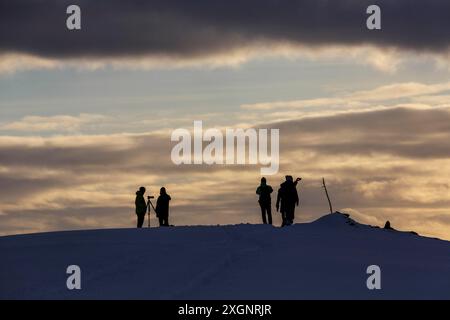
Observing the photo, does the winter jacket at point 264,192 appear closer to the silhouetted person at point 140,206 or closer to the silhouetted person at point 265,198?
the silhouetted person at point 265,198

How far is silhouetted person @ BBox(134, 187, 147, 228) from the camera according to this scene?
38656mm

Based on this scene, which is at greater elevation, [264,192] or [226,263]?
[264,192]

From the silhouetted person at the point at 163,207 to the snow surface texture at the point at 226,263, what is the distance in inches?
109

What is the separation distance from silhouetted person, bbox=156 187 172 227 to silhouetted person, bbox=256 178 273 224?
3.23 metres

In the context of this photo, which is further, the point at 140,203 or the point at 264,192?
the point at 140,203

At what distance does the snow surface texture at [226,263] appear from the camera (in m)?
26.2

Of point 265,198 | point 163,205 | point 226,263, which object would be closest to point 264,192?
point 265,198

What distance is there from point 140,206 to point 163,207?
2.88 feet

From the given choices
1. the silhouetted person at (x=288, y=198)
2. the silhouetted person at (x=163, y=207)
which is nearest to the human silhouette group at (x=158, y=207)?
the silhouetted person at (x=163, y=207)

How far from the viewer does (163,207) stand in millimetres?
39219

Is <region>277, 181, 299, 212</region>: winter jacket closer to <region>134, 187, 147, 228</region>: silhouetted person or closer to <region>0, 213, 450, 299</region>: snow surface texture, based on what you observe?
<region>0, 213, 450, 299</region>: snow surface texture

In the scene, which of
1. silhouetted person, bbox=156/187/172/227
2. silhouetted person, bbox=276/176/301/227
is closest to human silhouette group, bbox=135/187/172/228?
silhouetted person, bbox=156/187/172/227

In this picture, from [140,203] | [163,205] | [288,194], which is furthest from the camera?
[163,205]

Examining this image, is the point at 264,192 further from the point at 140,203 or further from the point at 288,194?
the point at 140,203
